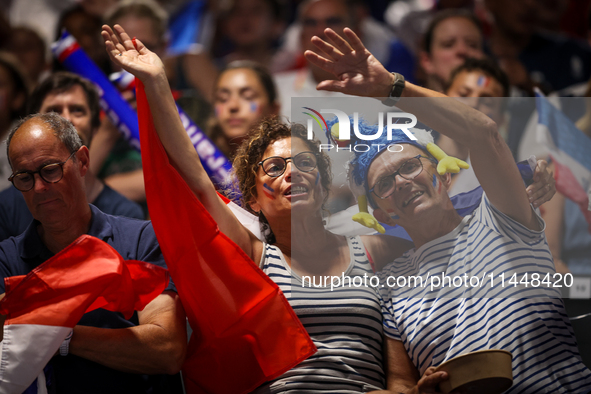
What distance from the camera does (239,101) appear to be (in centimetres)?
266

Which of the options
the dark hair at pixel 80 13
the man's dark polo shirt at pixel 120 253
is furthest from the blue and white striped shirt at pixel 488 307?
the dark hair at pixel 80 13

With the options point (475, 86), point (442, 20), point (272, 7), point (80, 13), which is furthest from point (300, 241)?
point (80, 13)

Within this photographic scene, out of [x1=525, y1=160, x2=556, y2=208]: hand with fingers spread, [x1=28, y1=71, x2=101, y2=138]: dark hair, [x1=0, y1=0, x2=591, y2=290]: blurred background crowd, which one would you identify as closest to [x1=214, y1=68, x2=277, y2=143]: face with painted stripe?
[x1=0, y1=0, x2=591, y2=290]: blurred background crowd

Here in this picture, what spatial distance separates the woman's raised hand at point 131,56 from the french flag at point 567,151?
48.9 inches

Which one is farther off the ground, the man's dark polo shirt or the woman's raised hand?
the woman's raised hand

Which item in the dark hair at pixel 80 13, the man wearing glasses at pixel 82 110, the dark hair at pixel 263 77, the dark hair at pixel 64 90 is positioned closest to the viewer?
the man wearing glasses at pixel 82 110

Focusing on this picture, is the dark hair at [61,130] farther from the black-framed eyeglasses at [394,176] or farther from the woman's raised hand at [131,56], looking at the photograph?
the black-framed eyeglasses at [394,176]

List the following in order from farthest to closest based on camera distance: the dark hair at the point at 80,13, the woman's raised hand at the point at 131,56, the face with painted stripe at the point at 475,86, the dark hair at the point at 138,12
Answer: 1. the dark hair at the point at 80,13
2. the dark hair at the point at 138,12
3. the face with painted stripe at the point at 475,86
4. the woman's raised hand at the point at 131,56

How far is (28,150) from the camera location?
1583 mm

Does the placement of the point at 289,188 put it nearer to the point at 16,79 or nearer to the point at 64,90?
the point at 64,90

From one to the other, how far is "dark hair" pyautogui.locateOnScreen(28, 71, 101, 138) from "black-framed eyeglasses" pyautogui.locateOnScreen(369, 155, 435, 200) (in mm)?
1136

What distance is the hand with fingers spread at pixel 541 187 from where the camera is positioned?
1690 millimetres

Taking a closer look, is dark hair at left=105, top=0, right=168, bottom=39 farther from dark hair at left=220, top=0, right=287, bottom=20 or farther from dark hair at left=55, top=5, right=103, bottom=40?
dark hair at left=220, top=0, right=287, bottom=20

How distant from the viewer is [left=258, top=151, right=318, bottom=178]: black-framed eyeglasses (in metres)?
1.70
